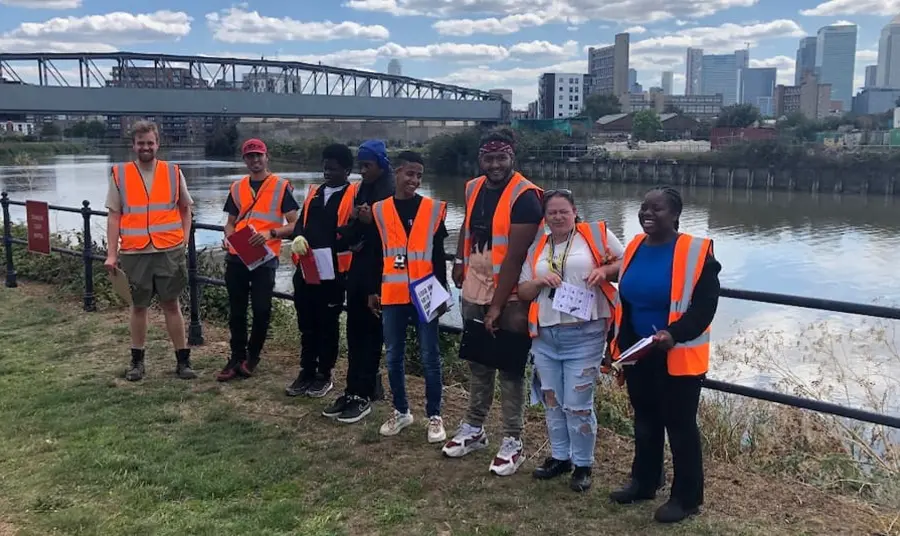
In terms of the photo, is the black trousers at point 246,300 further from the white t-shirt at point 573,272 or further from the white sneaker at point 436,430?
the white t-shirt at point 573,272

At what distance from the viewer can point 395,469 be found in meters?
3.93

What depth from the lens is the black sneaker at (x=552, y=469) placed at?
3.75 m

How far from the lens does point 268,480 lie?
3.79 metres

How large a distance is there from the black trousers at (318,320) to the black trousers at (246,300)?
0.33 metres

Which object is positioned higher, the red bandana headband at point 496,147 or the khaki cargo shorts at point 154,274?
the red bandana headband at point 496,147

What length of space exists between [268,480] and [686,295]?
2155 mm

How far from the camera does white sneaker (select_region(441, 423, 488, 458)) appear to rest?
159 inches

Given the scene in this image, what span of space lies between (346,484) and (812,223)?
4228 cm

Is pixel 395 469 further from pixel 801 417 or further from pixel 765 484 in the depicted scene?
pixel 801 417

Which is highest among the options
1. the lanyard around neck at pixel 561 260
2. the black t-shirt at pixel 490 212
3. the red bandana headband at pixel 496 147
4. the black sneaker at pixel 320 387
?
the red bandana headband at pixel 496 147

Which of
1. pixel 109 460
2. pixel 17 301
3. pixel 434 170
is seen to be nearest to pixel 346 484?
pixel 109 460

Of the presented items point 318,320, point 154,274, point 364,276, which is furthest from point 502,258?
point 154,274

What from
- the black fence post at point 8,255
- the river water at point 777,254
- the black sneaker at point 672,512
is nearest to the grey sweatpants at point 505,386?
the black sneaker at point 672,512

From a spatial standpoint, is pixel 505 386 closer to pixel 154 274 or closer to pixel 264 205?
pixel 264 205
